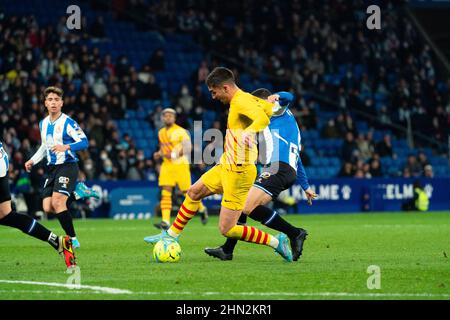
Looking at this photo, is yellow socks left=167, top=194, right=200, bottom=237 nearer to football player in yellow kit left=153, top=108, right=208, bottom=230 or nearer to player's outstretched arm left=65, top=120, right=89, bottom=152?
player's outstretched arm left=65, top=120, right=89, bottom=152

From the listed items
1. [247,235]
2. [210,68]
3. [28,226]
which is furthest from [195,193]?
[210,68]

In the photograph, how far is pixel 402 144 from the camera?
35.0 m

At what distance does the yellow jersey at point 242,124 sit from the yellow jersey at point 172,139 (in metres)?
9.03

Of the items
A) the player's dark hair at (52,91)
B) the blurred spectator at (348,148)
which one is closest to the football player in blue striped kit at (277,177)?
the player's dark hair at (52,91)

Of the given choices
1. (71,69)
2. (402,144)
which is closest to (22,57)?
(71,69)

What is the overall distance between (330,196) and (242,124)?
737 inches

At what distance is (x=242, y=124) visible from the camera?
11.5 metres

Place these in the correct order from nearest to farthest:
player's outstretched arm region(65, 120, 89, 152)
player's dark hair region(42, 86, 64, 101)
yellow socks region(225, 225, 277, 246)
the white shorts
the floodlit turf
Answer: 1. the floodlit turf
2. the white shorts
3. yellow socks region(225, 225, 277, 246)
4. player's outstretched arm region(65, 120, 89, 152)
5. player's dark hair region(42, 86, 64, 101)

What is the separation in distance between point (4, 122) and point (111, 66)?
522 centimetres

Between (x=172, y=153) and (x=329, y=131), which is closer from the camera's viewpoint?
(x=172, y=153)

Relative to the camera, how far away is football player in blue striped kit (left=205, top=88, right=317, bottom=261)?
12.5 m

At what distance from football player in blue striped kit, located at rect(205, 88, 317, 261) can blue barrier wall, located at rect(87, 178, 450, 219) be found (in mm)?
13882

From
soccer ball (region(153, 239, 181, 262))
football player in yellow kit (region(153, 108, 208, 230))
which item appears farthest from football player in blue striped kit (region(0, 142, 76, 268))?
football player in yellow kit (region(153, 108, 208, 230))

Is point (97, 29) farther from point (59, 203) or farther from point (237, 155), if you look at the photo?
point (237, 155)
